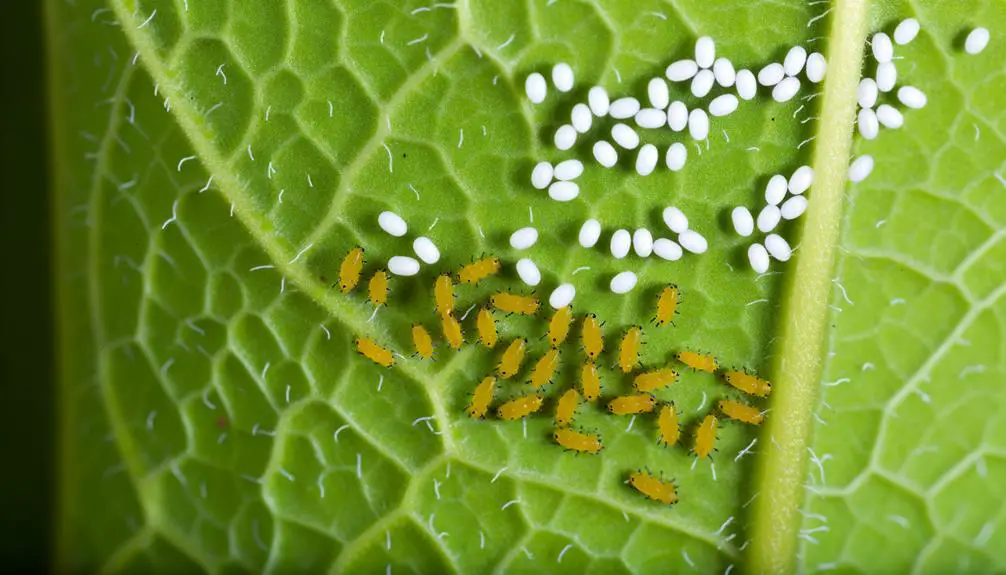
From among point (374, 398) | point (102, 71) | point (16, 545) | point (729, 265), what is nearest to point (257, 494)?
point (374, 398)

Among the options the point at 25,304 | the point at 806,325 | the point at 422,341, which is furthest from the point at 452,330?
the point at 25,304

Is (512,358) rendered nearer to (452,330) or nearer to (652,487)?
(452,330)

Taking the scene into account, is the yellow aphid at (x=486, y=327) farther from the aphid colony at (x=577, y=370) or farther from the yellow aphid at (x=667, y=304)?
the yellow aphid at (x=667, y=304)

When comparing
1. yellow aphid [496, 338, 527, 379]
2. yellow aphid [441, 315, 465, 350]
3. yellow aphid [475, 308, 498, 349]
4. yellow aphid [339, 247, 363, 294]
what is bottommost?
yellow aphid [496, 338, 527, 379]

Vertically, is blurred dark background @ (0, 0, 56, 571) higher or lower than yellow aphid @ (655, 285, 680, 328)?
higher

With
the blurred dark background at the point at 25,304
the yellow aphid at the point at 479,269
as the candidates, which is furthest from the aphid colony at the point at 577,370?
the blurred dark background at the point at 25,304

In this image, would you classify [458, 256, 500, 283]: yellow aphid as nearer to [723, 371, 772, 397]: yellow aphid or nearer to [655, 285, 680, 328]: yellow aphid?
[655, 285, 680, 328]: yellow aphid

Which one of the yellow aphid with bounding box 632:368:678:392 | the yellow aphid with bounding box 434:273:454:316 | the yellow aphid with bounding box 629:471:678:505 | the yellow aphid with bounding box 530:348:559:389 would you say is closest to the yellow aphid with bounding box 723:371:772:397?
the yellow aphid with bounding box 632:368:678:392
